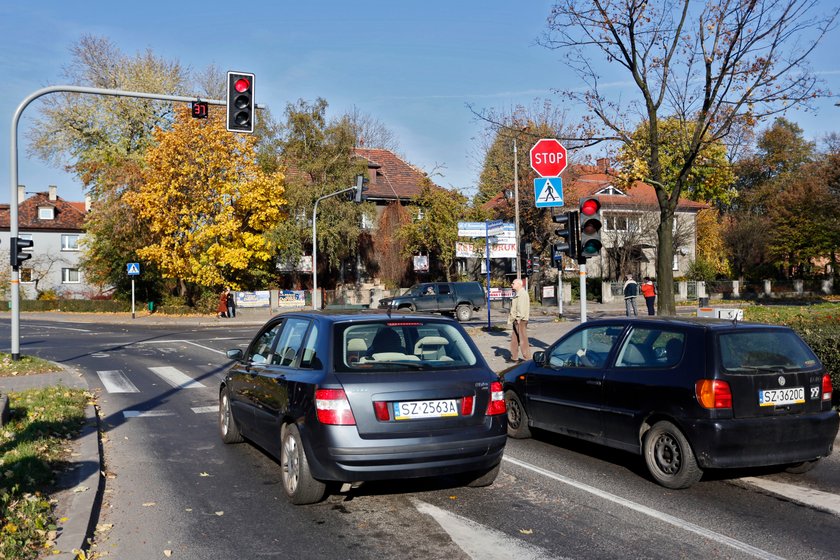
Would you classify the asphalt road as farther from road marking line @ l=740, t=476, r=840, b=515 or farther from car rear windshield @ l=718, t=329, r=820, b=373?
car rear windshield @ l=718, t=329, r=820, b=373

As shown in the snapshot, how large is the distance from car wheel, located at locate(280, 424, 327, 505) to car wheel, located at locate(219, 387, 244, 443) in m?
2.17

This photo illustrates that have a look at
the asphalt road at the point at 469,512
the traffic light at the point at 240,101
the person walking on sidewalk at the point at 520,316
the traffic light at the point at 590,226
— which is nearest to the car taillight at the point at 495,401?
the asphalt road at the point at 469,512

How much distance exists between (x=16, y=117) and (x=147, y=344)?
10.8m

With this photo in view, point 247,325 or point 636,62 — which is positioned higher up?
point 636,62

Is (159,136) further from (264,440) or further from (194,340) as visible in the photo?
(264,440)

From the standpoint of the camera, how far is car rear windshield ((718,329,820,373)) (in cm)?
657

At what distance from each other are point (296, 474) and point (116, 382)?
10.2 meters

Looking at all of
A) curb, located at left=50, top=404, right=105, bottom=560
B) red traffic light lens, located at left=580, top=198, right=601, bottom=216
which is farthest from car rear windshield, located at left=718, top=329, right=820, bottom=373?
red traffic light lens, located at left=580, top=198, right=601, bottom=216

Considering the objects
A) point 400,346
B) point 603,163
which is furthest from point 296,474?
point 603,163

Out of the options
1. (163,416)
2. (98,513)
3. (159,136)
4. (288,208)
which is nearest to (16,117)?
(163,416)

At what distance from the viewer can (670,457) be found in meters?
6.69

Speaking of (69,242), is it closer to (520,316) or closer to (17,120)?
(17,120)

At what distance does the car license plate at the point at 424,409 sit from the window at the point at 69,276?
70.3 metres

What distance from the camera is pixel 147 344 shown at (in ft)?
81.3
